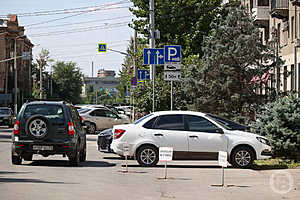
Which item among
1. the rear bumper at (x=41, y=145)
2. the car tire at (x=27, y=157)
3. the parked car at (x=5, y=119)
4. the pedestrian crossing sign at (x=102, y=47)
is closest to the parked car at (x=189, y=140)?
the rear bumper at (x=41, y=145)

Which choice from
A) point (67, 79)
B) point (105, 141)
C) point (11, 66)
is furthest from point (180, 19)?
point (67, 79)

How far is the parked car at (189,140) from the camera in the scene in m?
17.4

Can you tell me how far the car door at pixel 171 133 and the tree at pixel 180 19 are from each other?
2958 centimetres

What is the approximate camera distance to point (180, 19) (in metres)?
47.6

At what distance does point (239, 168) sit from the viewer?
1755cm

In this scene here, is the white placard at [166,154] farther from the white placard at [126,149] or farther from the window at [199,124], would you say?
the window at [199,124]

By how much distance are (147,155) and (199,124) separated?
1699 millimetres

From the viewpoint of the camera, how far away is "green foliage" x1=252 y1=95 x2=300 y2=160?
60.0ft

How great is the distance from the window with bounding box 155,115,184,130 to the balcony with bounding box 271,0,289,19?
21470 millimetres

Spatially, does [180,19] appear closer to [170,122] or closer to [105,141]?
[105,141]

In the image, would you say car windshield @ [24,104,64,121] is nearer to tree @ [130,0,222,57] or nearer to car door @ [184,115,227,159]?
car door @ [184,115,227,159]

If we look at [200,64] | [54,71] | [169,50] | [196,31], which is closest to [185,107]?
[200,64]

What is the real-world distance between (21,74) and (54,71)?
3725 cm

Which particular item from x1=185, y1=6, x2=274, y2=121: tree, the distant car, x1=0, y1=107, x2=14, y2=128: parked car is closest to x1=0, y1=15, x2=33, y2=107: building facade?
x1=0, y1=107, x2=14, y2=128: parked car
